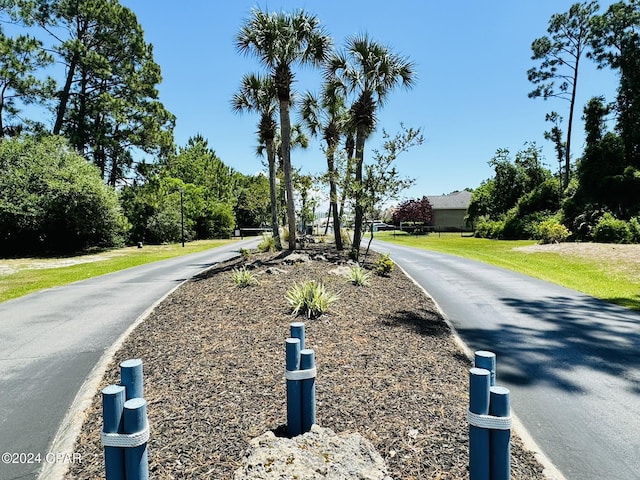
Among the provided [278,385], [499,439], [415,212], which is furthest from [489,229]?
[499,439]

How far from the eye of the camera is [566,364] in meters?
5.32

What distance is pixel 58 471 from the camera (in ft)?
9.82

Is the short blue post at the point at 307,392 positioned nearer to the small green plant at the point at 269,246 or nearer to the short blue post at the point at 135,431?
the short blue post at the point at 135,431

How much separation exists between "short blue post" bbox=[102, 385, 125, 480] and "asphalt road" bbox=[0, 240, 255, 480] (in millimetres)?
1271

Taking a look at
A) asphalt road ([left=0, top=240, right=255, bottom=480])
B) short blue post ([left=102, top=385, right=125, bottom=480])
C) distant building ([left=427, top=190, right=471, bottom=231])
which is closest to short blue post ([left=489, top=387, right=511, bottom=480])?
short blue post ([left=102, top=385, right=125, bottom=480])

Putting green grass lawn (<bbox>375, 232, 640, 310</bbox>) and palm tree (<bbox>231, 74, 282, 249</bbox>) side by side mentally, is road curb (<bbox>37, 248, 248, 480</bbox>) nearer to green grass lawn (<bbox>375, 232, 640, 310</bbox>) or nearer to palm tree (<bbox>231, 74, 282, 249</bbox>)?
green grass lawn (<bbox>375, 232, 640, 310</bbox>)

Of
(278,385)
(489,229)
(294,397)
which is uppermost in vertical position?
(489,229)

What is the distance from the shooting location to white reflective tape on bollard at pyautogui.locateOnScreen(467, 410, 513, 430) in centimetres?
238

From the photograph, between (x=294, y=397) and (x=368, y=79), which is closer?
(x=294, y=397)

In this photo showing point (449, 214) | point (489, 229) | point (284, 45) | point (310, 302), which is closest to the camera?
point (310, 302)

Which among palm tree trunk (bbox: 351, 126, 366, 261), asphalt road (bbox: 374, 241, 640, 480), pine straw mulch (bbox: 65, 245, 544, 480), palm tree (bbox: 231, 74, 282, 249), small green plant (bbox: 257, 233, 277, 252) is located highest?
palm tree (bbox: 231, 74, 282, 249)

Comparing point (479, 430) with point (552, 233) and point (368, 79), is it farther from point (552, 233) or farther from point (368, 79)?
point (552, 233)

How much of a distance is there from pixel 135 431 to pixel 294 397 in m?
1.28

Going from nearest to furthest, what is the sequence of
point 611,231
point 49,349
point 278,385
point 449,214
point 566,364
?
point 278,385 → point 566,364 → point 49,349 → point 611,231 → point 449,214
